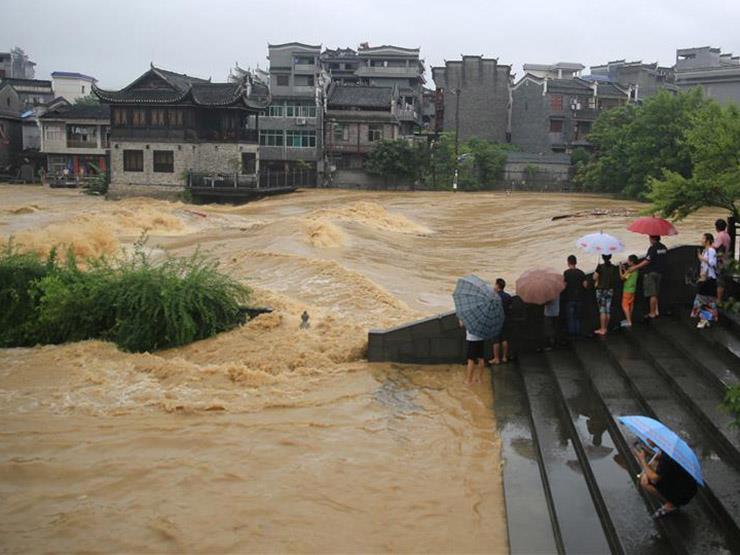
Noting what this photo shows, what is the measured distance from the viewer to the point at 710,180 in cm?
1312

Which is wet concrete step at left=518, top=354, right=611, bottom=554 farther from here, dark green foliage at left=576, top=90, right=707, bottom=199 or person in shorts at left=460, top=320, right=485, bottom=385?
dark green foliage at left=576, top=90, right=707, bottom=199

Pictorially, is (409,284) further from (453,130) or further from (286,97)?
(453,130)

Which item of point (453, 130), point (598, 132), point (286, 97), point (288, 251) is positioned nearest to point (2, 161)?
point (286, 97)

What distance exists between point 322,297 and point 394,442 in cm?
794

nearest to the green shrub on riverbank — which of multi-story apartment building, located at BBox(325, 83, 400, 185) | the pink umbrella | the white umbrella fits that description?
the pink umbrella

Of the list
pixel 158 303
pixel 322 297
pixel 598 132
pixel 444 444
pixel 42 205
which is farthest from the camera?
pixel 598 132

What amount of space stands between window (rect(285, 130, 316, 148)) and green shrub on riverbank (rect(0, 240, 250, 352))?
4705 cm

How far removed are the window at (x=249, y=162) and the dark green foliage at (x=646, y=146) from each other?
23.6m

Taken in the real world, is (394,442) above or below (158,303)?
below

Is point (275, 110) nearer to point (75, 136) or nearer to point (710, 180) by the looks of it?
point (75, 136)

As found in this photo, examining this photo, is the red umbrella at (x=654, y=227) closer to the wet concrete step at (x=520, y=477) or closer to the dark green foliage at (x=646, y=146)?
the wet concrete step at (x=520, y=477)

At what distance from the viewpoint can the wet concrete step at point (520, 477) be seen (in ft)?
20.7

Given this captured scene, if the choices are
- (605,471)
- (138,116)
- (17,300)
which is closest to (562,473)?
(605,471)

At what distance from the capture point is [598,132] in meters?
58.0
